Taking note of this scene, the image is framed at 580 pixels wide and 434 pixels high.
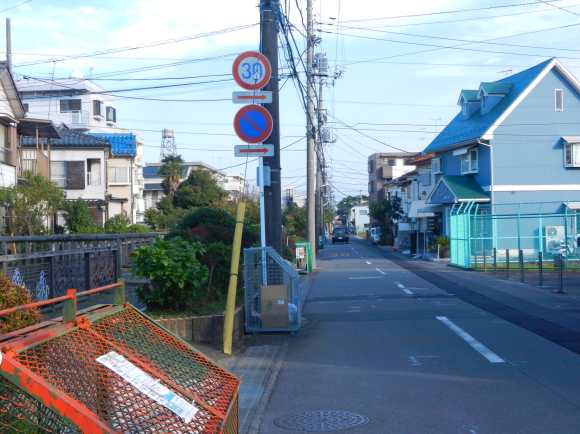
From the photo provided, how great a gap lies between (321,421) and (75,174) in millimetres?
31970

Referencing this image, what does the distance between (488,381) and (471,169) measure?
1234 inches

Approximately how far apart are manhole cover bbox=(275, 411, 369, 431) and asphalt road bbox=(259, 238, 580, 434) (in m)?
0.01

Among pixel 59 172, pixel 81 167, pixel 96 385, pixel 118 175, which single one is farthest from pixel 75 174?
pixel 96 385

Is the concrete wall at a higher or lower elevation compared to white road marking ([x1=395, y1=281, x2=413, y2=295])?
higher

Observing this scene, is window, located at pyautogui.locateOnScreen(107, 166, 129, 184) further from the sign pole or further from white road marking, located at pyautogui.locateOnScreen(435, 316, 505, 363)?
white road marking, located at pyautogui.locateOnScreen(435, 316, 505, 363)

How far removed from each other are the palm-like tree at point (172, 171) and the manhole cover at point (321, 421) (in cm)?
4462

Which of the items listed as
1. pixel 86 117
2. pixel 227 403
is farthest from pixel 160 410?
pixel 86 117

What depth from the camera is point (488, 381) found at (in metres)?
7.09

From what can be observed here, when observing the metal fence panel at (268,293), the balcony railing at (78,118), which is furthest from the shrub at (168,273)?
the balcony railing at (78,118)

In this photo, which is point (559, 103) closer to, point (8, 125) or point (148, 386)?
point (8, 125)

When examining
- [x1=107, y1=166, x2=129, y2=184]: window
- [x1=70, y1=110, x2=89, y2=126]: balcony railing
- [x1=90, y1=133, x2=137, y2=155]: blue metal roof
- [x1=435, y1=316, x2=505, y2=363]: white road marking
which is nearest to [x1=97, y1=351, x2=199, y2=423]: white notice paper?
[x1=435, y1=316, x2=505, y2=363]: white road marking

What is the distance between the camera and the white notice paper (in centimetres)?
309

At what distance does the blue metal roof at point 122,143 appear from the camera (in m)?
43.9

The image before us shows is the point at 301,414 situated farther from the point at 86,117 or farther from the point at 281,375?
the point at 86,117
